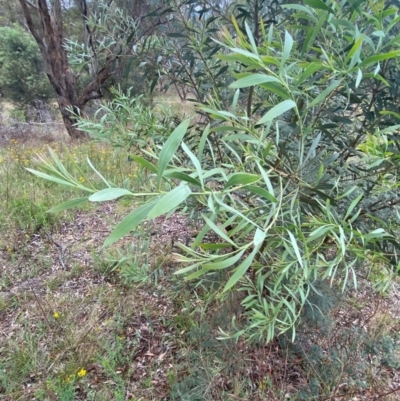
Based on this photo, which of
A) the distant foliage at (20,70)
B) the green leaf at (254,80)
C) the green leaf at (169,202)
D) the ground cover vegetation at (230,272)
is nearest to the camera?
the green leaf at (169,202)

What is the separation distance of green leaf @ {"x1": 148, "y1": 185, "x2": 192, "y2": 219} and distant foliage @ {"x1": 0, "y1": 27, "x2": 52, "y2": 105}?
33.7 ft

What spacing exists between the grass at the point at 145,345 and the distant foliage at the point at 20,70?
8396 millimetres

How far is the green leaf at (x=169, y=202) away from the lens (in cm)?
37

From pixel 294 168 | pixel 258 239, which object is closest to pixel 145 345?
pixel 294 168

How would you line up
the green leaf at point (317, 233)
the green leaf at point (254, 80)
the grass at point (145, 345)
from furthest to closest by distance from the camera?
the grass at point (145, 345), the green leaf at point (317, 233), the green leaf at point (254, 80)

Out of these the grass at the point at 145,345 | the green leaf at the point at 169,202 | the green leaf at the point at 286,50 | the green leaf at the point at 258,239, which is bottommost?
the grass at the point at 145,345

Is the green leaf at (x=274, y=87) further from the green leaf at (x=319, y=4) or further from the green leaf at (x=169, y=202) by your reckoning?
the green leaf at (x=169, y=202)

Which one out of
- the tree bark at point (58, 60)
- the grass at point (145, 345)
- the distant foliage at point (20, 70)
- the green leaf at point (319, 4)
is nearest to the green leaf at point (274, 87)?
the green leaf at point (319, 4)

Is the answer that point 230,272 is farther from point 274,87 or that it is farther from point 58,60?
point 58,60

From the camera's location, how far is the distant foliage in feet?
29.0

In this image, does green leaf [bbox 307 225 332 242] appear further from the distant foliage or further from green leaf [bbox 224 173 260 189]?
the distant foliage

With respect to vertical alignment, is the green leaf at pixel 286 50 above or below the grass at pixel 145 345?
above

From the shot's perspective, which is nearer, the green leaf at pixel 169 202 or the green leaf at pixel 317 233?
the green leaf at pixel 169 202

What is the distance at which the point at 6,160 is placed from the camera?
150 inches
